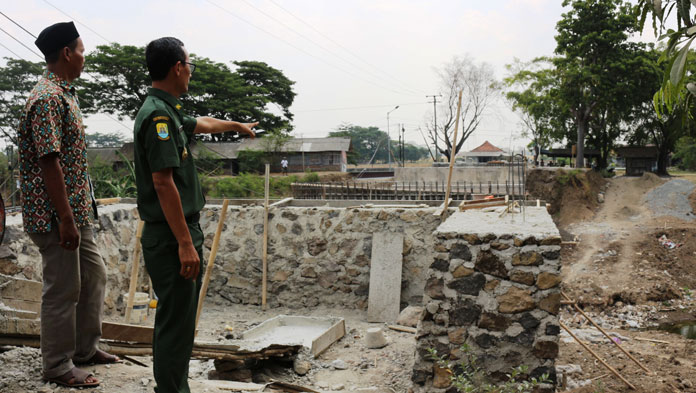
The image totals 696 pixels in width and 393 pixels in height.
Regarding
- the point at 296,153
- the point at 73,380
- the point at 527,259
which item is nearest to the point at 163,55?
the point at 73,380

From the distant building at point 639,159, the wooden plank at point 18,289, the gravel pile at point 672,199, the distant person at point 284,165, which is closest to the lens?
the wooden plank at point 18,289

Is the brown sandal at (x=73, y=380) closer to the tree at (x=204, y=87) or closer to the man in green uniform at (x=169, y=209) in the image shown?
the man in green uniform at (x=169, y=209)

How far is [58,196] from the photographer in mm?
2592

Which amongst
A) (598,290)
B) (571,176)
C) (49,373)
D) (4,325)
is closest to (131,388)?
(49,373)

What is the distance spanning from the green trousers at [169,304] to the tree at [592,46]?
898 inches

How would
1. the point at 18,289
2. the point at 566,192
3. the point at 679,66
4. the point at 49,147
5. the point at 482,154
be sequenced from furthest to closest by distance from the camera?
the point at 482,154 < the point at 566,192 < the point at 18,289 < the point at 49,147 < the point at 679,66

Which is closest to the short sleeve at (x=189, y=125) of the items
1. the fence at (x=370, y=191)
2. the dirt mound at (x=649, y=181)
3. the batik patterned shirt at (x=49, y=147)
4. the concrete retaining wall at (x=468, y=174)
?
the batik patterned shirt at (x=49, y=147)

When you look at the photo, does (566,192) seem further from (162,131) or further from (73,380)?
(162,131)

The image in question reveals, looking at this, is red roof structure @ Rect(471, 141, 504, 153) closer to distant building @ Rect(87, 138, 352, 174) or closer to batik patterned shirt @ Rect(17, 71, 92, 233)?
distant building @ Rect(87, 138, 352, 174)

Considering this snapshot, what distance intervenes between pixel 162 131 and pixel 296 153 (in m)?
29.8

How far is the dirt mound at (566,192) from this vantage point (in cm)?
1775

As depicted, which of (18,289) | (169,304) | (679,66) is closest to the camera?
(679,66)

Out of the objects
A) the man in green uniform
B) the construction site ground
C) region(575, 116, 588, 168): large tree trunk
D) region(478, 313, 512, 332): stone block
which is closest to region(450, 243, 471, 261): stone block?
region(478, 313, 512, 332): stone block

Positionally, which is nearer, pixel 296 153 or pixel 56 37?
pixel 56 37
